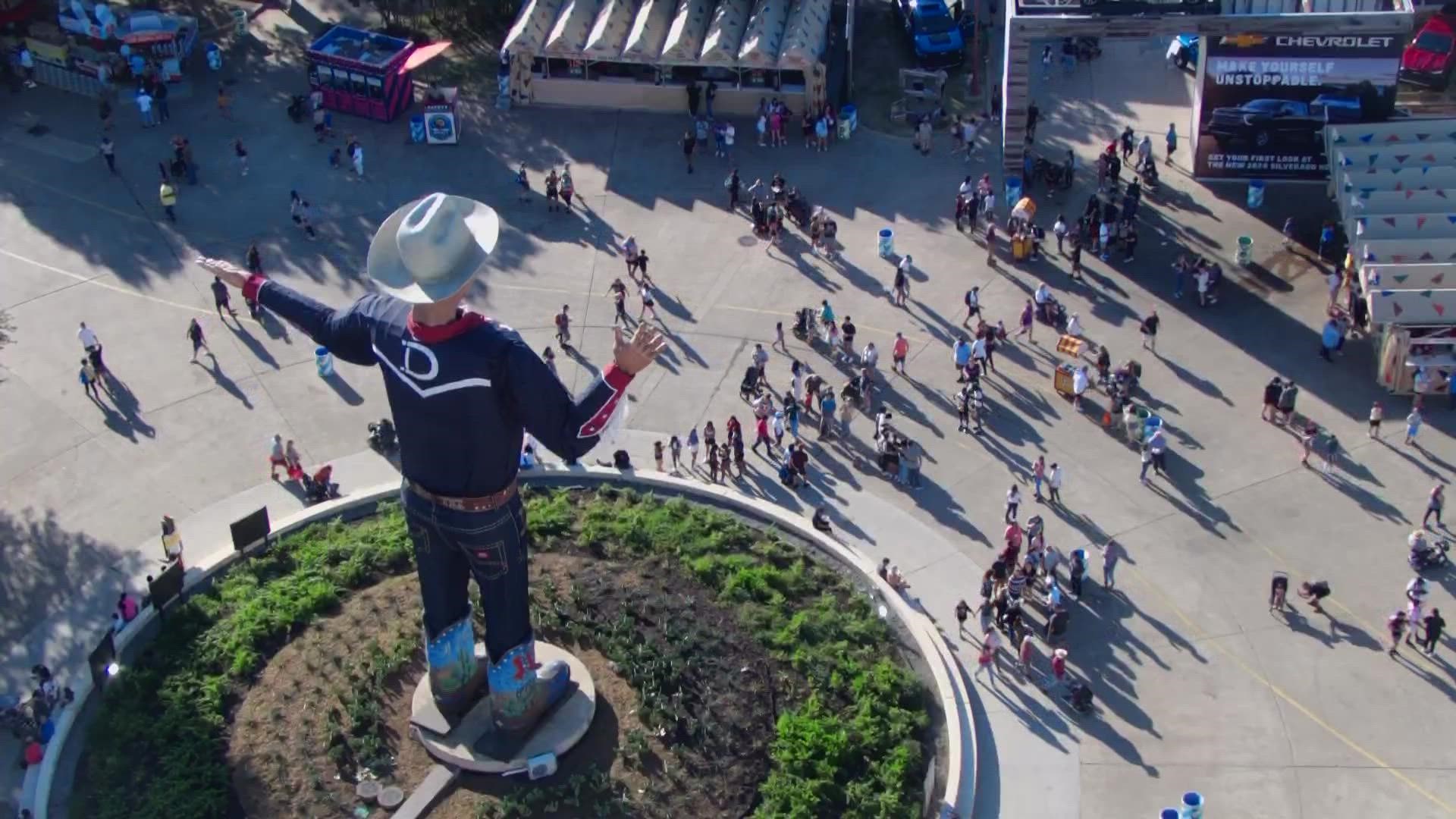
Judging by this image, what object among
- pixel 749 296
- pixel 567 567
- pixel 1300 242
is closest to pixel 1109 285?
pixel 1300 242

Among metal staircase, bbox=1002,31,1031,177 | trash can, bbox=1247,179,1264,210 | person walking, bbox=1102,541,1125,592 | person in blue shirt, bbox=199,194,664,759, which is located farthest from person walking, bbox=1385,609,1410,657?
metal staircase, bbox=1002,31,1031,177

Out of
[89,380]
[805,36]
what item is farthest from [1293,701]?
[89,380]

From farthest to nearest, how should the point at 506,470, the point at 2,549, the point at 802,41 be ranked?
the point at 802,41 → the point at 2,549 → the point at 506,470

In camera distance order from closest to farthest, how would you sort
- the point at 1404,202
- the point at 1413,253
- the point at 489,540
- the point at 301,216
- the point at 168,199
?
the point at 489,540
the point at 1413,253
the point at 1404,202
the point at 301,216
the point at 168,199

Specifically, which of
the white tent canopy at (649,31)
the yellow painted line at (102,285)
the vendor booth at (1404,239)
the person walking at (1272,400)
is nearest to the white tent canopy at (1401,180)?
the vendor booth at (1404,239)

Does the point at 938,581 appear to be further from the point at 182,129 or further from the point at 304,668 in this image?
the point at 182,129

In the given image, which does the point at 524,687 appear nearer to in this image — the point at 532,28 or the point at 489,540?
the point at 489,540

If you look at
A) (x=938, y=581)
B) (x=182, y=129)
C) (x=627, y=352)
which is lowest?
(x=938, y=581)
